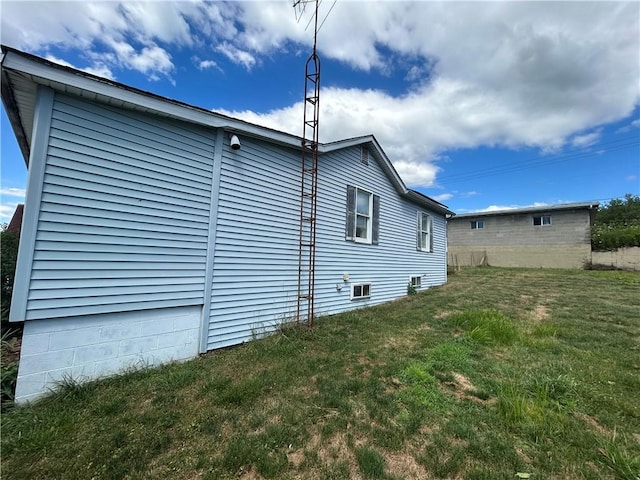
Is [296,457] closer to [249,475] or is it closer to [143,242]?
[249,475]

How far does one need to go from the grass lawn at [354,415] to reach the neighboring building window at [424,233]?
20.7ft

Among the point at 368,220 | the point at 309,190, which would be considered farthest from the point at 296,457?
the point at 368,220

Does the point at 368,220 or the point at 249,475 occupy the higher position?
the point at 368,220

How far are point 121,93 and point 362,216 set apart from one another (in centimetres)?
589

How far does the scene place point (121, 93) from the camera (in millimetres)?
3551

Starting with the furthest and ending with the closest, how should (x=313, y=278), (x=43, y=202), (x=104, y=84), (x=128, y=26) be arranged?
(x=313, y=278) → (x=128, y=26) → (x=104, y=84) → (x=43, y=202)

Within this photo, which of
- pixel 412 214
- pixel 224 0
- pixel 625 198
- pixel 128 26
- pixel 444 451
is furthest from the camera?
pixel 625 198

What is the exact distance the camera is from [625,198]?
39.7 meters

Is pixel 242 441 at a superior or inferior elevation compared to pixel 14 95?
inferior

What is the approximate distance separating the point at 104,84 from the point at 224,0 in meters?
3.50

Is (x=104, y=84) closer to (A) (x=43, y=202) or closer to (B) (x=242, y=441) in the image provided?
(A) (x=43, y=202)

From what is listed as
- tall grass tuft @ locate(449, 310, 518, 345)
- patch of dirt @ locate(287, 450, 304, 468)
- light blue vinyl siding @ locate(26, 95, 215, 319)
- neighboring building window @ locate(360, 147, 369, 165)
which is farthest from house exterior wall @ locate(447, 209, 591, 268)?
patch of dirt @ locate(287, 450, 304, 468)

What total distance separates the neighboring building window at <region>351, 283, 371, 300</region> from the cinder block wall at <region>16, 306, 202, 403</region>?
424 centimetres

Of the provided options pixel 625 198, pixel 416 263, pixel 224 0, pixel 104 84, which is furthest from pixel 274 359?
pixel 625 198
